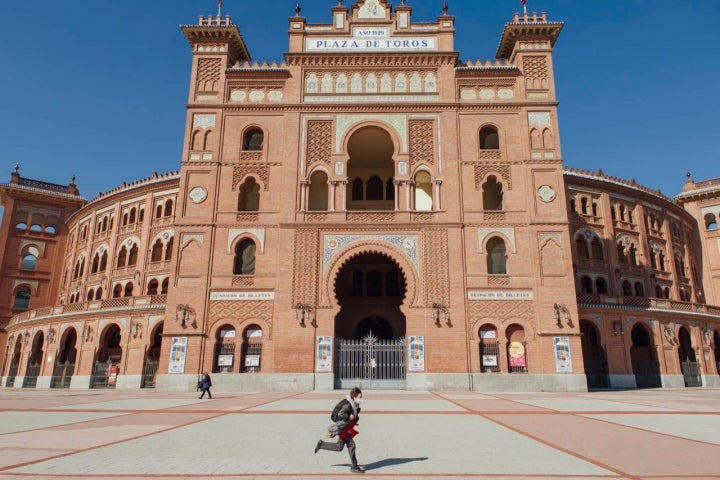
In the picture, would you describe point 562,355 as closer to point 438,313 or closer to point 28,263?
point 438,313

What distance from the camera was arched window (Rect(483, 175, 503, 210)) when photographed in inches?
1063

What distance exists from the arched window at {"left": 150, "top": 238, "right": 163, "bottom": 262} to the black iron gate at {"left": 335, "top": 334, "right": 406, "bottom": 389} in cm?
1902

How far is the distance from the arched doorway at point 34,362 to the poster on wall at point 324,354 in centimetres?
2439

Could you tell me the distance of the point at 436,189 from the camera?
25.5 meters

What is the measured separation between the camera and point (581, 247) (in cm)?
3531

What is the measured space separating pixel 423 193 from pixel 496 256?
5.55 m

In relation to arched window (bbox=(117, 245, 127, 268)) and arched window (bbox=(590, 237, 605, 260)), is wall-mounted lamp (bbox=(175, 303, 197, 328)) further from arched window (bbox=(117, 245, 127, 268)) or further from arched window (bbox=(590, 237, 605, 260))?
arched window (bbox=(590, 237, 605, 260))

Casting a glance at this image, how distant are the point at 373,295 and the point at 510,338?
9378mm

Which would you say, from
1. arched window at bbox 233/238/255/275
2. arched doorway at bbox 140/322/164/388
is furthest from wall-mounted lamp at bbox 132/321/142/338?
arched window at bbox 233/238/255/275

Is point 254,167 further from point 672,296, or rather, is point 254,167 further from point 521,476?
point 672,296

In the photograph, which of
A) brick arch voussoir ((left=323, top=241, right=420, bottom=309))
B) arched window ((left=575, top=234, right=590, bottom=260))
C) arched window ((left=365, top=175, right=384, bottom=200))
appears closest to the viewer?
brick arch voussoir ((left=323, top=241, right=420, bottom=309))

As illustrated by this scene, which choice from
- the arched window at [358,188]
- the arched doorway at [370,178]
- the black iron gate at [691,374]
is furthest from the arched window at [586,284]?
the arched window at [358,188]

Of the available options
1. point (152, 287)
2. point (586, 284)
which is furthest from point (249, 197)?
point (586, 284)

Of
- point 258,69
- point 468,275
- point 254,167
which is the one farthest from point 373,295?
point 258,69
